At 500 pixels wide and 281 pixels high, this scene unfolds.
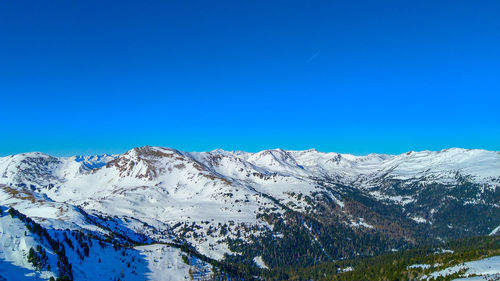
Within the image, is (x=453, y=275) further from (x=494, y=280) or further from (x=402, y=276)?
(x=402, y=276)

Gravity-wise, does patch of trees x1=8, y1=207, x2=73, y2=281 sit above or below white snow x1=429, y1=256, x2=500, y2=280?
above

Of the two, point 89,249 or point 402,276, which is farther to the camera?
point 402,276

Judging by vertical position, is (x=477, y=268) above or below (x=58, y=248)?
below

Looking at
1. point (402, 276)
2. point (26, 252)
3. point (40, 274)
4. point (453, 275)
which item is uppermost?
point (26, 252)

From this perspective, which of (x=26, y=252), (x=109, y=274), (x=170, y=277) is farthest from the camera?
(x=170, y=277)

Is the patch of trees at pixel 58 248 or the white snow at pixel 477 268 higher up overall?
the patch of trees at pixel 58 248

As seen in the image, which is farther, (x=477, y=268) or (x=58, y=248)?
(x=477, y=268)

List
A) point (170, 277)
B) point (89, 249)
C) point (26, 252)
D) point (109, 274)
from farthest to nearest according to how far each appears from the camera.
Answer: point (170, 277), point (89, 249), point (109, 274), point (26, 252)

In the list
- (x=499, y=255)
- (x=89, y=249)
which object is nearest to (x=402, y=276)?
(x=499, y=255)

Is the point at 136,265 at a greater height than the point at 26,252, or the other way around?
the point at 26,252

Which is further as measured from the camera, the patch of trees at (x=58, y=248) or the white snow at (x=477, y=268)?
the white snow at (x=477, y=268)

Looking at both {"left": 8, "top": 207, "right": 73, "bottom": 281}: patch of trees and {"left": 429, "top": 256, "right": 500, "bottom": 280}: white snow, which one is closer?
{"left": 8, "top": 207, "right": 73, "bottom": 281}: patch of trees

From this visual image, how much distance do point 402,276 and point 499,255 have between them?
211 ft

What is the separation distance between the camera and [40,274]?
365ft
